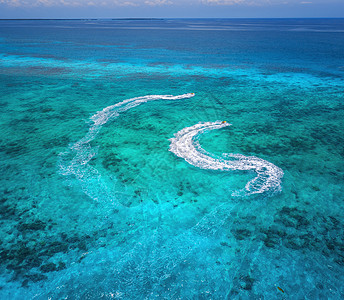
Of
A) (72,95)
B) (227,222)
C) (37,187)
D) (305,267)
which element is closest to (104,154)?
A: (37,187)

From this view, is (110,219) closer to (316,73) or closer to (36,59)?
(316,73)

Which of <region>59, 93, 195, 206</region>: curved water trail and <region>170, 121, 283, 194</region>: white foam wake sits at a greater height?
<region>170, 121, 283, 194</region>: white foam wake

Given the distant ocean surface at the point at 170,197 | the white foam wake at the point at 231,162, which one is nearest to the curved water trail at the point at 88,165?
the distant ocean surface at the point at 170,197

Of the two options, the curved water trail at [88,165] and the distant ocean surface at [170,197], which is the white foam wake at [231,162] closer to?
the distant ocean surface at [170,197]

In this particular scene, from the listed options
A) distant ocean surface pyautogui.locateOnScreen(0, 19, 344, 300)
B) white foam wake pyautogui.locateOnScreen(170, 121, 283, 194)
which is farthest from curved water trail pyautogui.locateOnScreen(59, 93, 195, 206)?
white foam wake pyautogui.locateOnScreen(170, 121, 283, 194)

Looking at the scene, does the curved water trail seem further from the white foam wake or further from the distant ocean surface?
the white foam wake
